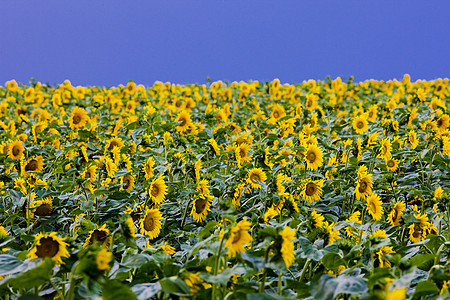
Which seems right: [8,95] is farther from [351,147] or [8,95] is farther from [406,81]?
[406,81]

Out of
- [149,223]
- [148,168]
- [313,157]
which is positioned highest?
[313,157]

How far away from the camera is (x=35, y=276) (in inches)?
63.6

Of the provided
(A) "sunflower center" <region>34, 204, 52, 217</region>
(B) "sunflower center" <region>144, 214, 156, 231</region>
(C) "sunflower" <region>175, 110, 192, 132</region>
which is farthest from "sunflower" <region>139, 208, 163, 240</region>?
(C) "sunflower" <region>175, 110, 192, 132</region>

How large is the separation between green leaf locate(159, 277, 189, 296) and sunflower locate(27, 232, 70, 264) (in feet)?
1.40

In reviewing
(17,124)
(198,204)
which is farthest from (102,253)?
(17,124)

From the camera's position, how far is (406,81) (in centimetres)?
1177

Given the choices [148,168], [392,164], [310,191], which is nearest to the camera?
[310,191]

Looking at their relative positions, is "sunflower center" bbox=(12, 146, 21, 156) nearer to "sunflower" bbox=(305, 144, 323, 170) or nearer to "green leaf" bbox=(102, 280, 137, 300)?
"sunflower" bbox=(305, 144, 323, 170)

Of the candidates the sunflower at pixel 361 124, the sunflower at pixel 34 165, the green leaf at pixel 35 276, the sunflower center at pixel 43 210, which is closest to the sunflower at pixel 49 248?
the green leaf at pixel 35 276

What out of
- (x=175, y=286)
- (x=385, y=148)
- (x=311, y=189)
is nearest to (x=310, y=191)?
(x=311, y=189)

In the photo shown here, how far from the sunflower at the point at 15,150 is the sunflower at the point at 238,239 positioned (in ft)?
11.2

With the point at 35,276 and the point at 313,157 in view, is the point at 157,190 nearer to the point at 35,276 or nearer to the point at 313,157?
the point at 313,157

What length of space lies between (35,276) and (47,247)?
0.68 ft

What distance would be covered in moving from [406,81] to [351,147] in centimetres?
854
